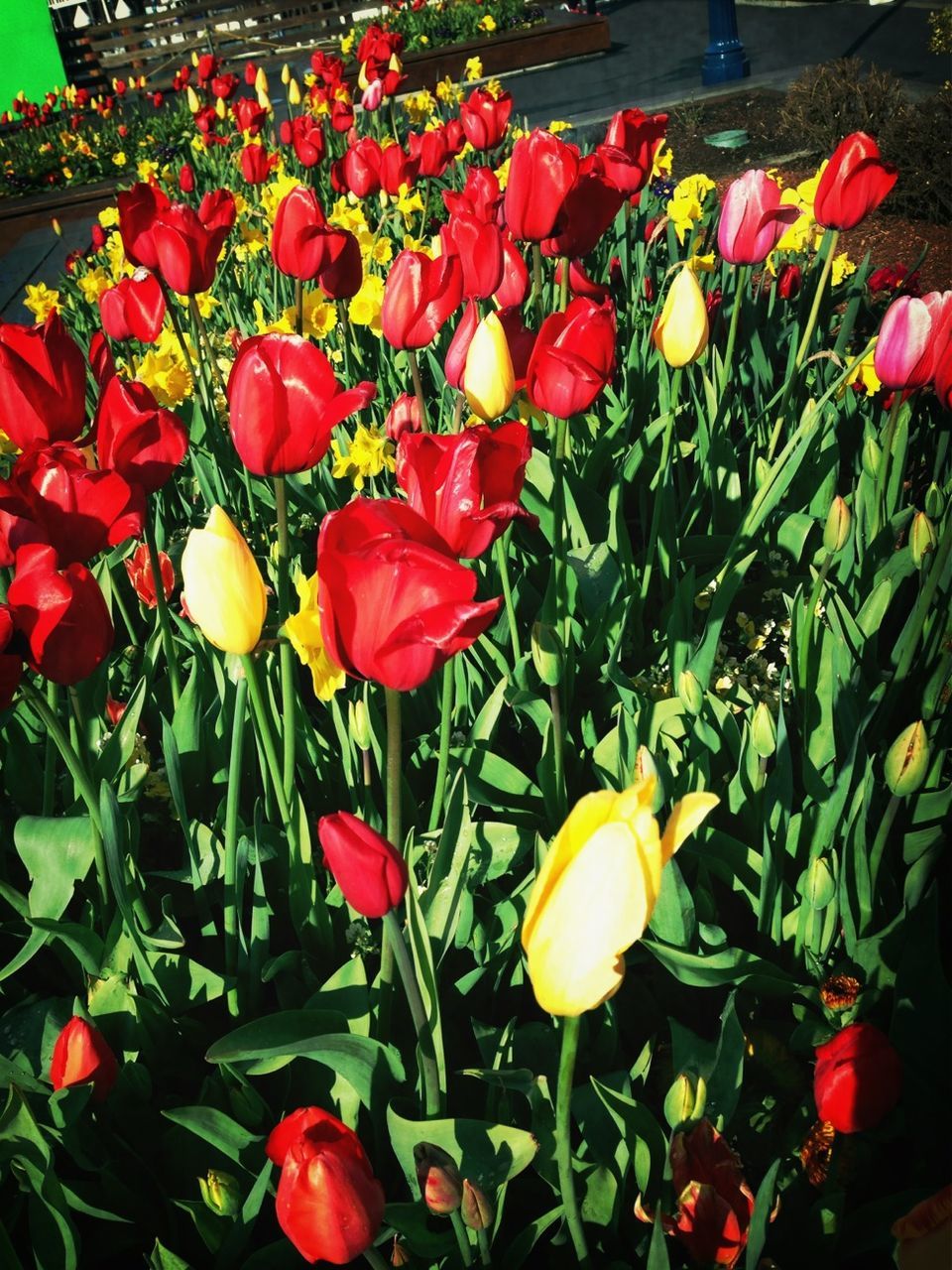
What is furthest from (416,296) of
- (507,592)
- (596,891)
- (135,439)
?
(596,891)

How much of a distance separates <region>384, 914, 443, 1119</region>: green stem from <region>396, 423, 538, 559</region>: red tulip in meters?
0.33

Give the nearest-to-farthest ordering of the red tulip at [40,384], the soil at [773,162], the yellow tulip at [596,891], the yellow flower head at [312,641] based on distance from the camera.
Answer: the yellow tulip at [596,891] → the yellow flower head at [312,641] → the red tulip at [40,384] → the soil at [773,162]

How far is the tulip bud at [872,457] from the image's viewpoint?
5.98ft

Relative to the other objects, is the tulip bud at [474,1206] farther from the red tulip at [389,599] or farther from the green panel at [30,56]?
the green panel at [30,56]

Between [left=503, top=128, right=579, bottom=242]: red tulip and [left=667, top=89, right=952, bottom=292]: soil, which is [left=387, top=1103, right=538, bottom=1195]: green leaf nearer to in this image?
[left=503, top=128, right=579, bottom=242]: red tulip

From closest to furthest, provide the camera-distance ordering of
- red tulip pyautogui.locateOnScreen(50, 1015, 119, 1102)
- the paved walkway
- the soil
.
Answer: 1. red tulip pyautogui.locateOnScreen(50, 1015, 119, 1102)
2. the soil
3. the paved walkway

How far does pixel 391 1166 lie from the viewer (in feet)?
3.66

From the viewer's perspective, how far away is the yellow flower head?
104 centimetres

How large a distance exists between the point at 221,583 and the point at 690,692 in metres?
0.69

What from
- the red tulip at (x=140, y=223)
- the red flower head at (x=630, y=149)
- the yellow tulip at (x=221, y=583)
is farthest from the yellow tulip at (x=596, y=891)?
the red flower head at (x=630, y=149)

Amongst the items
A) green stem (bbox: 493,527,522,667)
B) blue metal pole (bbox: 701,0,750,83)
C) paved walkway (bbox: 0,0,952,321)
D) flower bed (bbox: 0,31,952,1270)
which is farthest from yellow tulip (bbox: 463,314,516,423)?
blue metal pole (bbox: 701,0,750,83)

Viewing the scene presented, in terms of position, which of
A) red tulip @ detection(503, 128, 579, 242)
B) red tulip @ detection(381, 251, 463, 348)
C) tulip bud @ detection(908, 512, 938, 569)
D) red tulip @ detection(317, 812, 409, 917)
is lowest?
tulip bud @ detection(908, 512, 938, 569)

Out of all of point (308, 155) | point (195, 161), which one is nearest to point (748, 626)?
point (308, 155)

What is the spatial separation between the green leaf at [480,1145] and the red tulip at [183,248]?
152 cm
